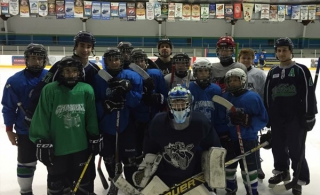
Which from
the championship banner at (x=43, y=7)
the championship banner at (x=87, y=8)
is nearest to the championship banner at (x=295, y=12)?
the championship banner at (x=87, y=8)

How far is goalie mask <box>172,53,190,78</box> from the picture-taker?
230 centimetres

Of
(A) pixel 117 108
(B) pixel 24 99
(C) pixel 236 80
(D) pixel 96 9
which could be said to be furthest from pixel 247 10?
(B) pixel 24 99

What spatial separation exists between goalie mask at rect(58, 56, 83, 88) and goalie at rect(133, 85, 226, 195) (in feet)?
1.96

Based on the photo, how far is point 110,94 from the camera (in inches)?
81.4

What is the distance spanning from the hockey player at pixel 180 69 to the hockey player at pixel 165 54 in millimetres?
436

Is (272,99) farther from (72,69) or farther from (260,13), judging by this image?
(260,13)

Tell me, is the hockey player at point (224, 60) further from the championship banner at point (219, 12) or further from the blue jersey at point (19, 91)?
the championship banner at point (219, 12)

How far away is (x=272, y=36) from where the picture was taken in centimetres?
1662

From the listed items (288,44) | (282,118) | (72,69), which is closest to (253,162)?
(282,118)

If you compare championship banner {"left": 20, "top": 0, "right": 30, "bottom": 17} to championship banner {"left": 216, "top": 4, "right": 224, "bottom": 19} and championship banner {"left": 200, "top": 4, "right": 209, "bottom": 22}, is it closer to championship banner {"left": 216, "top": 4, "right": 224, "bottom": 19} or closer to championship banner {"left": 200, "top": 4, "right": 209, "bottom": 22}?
championship banner {"left": 200, "top": 4, "right": 209, "bottom": 22}

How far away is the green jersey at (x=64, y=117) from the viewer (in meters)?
1.84

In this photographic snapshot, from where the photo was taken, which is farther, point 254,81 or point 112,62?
point 254,81

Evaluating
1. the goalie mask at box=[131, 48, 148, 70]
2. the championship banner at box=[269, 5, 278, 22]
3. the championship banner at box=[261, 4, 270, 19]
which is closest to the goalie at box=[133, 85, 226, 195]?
the goalie mask at box=[131, 48, 148, 70]

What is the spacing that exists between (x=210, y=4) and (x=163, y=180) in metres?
→ 13.3
